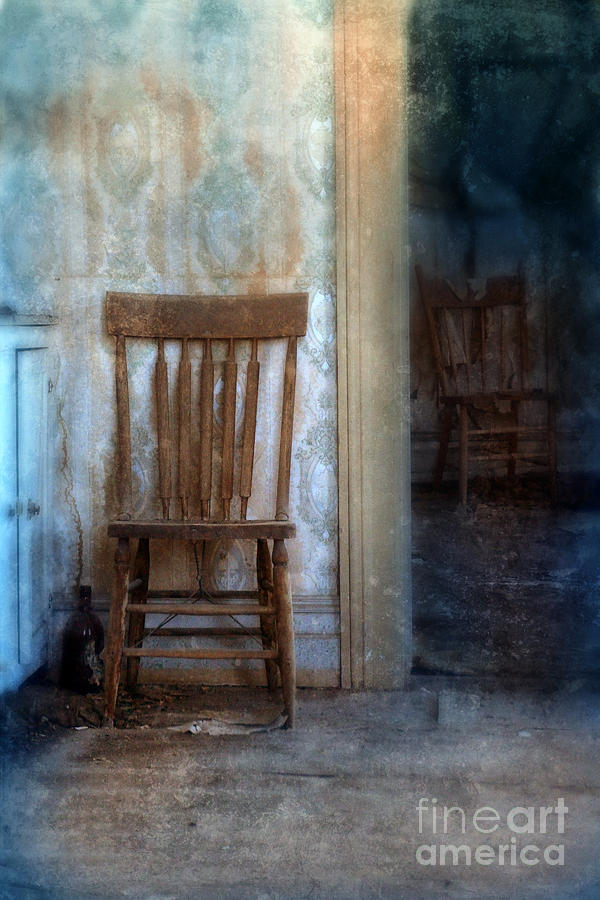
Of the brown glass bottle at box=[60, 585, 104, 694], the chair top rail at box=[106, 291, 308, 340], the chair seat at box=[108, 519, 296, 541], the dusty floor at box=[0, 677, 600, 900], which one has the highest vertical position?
the chair top rail at box=[106, 291, 308, 340]

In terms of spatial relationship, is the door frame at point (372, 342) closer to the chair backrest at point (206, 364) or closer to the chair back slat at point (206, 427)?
the chair backrest at point (206, 364)

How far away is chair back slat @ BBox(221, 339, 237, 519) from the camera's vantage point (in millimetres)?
2541

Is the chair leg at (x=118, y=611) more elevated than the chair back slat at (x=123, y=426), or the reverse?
the chair back slat at (x=123, y=426)

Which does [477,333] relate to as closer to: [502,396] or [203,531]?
[502,396]

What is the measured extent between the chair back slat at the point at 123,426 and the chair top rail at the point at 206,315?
0.22 ft

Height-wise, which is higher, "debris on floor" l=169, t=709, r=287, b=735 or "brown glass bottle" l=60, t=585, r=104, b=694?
"brown glass bottle" l=60, t=585, r=104, b=694

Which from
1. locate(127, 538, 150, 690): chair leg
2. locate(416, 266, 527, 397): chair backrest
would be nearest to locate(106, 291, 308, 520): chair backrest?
locate(127, 538, 150, 690): chair leg

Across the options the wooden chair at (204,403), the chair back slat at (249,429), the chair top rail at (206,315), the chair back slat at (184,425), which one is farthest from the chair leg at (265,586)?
the chair top rail at (206,315)

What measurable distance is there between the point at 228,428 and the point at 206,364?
189 millimetres

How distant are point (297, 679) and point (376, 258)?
1.22 m

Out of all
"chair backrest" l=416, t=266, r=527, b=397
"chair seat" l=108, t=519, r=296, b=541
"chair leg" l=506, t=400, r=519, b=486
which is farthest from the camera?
"chair leg" l=506, t=400, r=519, b=486

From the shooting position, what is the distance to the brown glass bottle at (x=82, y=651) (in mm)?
2588

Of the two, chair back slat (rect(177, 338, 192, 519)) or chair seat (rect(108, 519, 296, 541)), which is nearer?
chair seat (rect(108, 519, 296, 541))

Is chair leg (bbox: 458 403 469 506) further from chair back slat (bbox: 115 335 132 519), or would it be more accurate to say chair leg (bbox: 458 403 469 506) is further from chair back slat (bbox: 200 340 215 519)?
chair back slat (bbox: 115 335 132 519)
